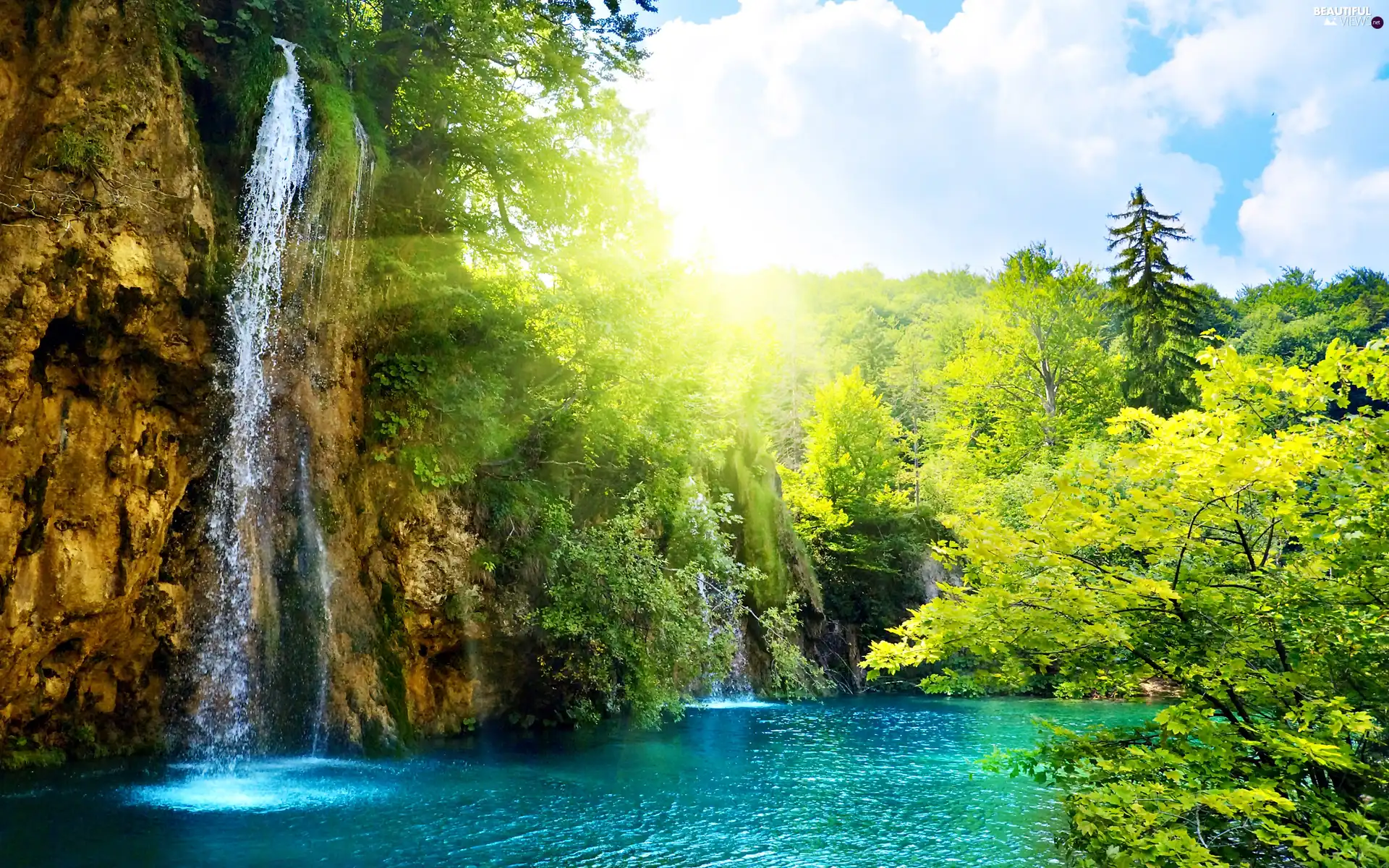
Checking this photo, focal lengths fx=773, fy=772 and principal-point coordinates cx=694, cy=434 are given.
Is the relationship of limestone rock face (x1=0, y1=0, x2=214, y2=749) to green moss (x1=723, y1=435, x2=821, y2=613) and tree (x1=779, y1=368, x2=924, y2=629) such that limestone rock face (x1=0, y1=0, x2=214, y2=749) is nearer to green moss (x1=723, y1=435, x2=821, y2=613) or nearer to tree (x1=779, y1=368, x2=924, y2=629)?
green moss (x1=723, y1=435, x2=821, y2=613)

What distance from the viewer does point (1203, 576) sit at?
4.63 metres

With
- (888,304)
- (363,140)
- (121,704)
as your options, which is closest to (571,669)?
(121,704)

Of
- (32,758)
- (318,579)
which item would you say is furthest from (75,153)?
(32,758)

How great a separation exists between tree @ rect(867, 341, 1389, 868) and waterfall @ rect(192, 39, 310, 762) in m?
9.76

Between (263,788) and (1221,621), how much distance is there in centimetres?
1014

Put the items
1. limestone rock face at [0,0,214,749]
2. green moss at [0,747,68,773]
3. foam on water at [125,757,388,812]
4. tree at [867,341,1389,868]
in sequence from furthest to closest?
Result: green moss at [0,747,68,773], limestone rock face at [0,0,214,749], foam on water at [125,757,388,812], tree at [867,341,1389,868]

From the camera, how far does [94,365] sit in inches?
394

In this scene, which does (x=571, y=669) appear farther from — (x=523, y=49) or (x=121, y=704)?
(x=523, y=49)

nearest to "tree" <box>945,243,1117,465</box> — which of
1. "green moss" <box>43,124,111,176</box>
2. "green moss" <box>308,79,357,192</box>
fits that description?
"green moss" <box>308,79,357,192</box>

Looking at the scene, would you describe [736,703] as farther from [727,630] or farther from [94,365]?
[94,365]

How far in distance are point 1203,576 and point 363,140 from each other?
13.2m

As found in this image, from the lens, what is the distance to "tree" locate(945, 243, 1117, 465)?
2938 centimetres

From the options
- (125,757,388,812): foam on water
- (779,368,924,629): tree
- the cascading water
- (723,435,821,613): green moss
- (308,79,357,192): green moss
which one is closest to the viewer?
(125,757,388,812): foam on water

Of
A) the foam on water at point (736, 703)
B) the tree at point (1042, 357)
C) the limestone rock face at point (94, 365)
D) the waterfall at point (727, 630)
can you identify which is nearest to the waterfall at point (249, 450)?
the limestone rock face at point (94, 365)
